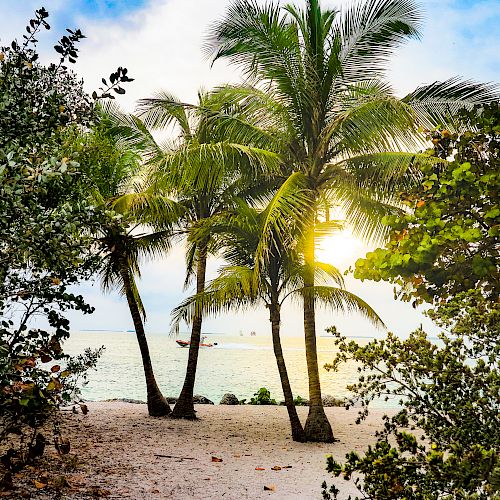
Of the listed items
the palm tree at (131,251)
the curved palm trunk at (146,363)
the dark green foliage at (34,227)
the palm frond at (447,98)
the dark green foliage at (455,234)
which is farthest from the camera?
the curved palm trunk at (146,363)

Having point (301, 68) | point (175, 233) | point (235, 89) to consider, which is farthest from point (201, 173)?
point (175, 233)

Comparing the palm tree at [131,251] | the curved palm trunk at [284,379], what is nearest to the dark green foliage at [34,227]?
the curved palm trunk at [284,379]

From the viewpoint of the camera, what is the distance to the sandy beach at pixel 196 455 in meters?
6.22

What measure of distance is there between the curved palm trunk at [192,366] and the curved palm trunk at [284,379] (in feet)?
6.75

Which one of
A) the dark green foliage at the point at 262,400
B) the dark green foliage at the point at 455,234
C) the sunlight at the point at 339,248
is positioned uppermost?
the sunlight at the point at 339,248

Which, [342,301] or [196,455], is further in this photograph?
[342,301]

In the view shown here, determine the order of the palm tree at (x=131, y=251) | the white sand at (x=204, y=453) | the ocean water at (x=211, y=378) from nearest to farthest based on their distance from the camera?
the white sand at (x=204, y=453) → the palm tree at (x=131, y=251) → the ocean water at (x=211, y=378)

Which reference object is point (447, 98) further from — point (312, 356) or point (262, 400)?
point (262, 400)

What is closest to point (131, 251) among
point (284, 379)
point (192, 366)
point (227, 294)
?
point (192, 366)

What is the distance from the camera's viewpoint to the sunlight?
33.6ft

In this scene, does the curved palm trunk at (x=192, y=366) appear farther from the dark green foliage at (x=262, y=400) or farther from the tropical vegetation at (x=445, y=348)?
the tropical vegetation at (x=445, y=348)

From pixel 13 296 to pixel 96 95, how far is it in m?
1.38

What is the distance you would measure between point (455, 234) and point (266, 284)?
6.49 metres

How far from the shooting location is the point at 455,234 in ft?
12.8
